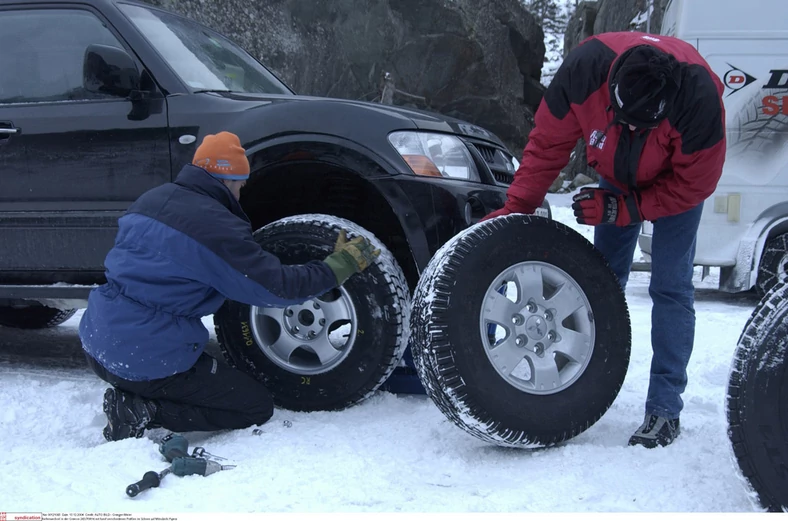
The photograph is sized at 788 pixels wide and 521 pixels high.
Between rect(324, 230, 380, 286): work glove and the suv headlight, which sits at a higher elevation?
the suv headlight

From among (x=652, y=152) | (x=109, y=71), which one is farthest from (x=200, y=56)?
(x=652, y=152)

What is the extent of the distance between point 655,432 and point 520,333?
638mm

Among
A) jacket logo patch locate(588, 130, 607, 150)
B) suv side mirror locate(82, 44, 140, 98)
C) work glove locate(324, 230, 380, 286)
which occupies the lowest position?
work glove locate(324, 230, 380, 286)

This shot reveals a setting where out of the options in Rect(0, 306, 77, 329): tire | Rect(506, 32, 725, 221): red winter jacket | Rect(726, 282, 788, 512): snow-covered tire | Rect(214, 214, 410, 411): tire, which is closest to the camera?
Rect(726, 282, 788, 512): snow-covered tire

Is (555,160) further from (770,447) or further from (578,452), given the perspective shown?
(770,447)

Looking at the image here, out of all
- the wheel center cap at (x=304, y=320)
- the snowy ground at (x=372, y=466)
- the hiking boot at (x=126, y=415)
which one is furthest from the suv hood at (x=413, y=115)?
the hiking boot at (x=126, y=415)

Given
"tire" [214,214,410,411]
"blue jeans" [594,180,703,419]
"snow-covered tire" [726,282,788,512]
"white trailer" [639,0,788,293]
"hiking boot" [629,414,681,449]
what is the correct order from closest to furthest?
"snow-covered tire" [726,282,788,512] → "hiking boot" [629,414,681,449] → "blue jeans" [594,180,703,419] → "tire" [214,214,410,411] → "white trailer" [639,0,788,293]

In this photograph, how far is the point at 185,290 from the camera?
2775 millimetres

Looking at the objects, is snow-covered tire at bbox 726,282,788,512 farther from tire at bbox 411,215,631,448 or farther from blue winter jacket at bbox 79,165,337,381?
blue winter jacket at bbox 79,165,337,381

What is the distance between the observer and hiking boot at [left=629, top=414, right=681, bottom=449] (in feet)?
8.63

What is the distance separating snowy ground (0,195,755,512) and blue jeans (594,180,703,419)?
0.18 metres

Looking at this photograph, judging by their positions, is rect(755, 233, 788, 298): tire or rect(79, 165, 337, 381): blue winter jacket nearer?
rect(79, 165, 337, 381): blue winter jacket

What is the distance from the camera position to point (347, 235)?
3039 mm

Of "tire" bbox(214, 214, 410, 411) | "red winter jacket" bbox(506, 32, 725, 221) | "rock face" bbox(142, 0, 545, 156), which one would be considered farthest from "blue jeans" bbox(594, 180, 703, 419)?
"rock face" bbox(142, 0, 545, 156)
